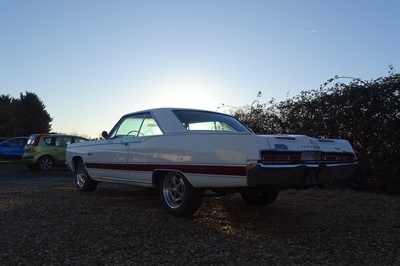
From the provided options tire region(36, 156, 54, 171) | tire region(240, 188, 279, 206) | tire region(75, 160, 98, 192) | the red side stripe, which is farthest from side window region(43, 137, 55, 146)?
tire region(240, 188, 279, 206)

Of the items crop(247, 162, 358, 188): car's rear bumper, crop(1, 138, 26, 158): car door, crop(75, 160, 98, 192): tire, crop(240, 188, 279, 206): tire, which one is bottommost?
crop(240, 188, 279, 206): tire

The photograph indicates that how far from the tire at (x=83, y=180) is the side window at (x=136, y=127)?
135 cm

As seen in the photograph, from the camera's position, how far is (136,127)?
669 centimetres

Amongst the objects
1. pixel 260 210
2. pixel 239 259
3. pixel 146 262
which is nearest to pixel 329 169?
pixel 260 210

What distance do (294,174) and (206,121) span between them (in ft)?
6.39

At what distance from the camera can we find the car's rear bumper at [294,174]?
4.51m

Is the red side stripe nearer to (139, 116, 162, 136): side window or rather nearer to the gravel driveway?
(139, 116, 162, 136): side window

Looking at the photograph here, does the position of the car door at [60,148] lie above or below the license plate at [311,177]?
above

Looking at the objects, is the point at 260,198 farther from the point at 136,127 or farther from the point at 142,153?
the point at 136,127

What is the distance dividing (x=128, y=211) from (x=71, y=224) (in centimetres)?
107

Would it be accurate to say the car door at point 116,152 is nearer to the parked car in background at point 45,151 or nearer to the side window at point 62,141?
the parked car in background at point 45,151

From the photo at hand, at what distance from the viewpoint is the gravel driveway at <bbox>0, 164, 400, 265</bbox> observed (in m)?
3.74

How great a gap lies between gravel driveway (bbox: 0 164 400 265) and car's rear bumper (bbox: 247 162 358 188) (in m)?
0.58

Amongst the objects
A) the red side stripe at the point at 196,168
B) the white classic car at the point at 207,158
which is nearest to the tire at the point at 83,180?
the white classic car at the point at 207,158
